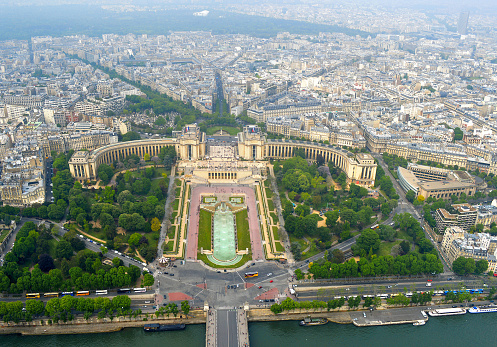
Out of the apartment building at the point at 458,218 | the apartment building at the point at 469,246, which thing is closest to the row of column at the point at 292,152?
the apartment building at the point at 458,218

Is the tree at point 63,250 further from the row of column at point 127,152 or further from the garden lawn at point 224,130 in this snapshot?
the garden lawn at point 224,130

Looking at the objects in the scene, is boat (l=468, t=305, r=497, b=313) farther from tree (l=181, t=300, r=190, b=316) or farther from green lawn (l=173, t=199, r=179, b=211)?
green lawn (l=173, t=199, r=179, b=211)

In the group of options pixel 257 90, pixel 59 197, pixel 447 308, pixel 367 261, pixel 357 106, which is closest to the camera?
pixel 447 308

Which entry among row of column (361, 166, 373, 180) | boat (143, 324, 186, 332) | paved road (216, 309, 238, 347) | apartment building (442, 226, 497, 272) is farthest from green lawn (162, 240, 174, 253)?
row of column (361, 166, 373, 180)

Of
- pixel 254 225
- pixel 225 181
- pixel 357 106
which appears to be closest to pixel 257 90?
pixel 357 106

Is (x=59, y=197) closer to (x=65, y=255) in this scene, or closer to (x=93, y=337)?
(x=65, y=255)
